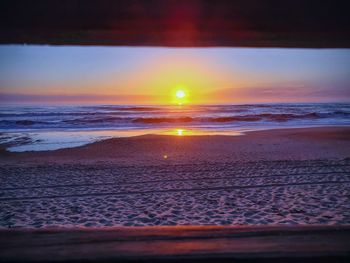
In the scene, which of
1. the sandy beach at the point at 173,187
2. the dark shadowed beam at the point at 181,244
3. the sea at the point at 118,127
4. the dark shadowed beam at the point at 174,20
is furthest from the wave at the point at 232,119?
the dark shadowed beam at the point at 181,244

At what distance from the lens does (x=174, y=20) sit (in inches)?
74.8

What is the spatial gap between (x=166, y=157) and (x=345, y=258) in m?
11.7

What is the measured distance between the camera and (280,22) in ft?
6.33

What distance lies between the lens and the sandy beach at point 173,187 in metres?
6.13

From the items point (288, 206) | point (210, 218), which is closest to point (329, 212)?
point (288, 206)

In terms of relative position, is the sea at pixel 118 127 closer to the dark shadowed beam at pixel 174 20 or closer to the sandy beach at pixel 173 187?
the sandy beach at pixel 173 187

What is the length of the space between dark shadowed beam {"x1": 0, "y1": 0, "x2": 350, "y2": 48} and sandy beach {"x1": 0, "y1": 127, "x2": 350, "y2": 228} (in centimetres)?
413

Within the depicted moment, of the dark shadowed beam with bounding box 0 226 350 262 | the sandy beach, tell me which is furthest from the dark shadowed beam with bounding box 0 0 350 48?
the sandy beach

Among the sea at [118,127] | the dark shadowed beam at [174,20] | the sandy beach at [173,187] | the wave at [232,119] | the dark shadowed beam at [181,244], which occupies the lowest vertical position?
the sandy beach at [173,187]

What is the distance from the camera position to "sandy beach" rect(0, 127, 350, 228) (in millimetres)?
6129

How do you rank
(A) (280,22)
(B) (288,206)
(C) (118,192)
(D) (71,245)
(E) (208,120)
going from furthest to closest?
1. (E) (208,120)
2. (C) (118,192)
3. (B) (288,206)
4. (A) (280,22)
5. (D) (71,245)

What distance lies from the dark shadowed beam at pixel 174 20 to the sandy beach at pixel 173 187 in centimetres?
413

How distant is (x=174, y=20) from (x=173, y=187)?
6.70 m

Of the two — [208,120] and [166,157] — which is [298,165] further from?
[208,120]
